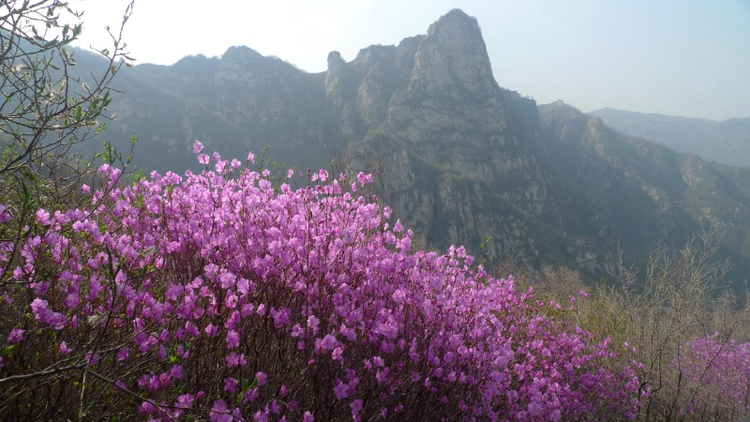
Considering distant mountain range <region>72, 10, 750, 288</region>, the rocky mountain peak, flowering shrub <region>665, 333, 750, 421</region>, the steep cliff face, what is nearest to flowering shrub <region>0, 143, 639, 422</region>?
flowering shrub <region>665, 333, 750, 421</region>

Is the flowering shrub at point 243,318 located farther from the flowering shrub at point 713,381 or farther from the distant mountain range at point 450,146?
the distant mountain range at point 450,146

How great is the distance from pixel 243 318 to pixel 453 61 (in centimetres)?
12580

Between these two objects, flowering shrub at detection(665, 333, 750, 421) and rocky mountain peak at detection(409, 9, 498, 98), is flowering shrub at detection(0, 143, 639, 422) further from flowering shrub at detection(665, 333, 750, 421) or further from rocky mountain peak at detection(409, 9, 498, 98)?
rocky mountain peak at detection(409, 9, 498, 98)

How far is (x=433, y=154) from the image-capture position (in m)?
105

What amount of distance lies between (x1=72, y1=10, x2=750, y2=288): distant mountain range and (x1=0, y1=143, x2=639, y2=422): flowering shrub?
73.8 m

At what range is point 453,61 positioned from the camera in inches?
4530

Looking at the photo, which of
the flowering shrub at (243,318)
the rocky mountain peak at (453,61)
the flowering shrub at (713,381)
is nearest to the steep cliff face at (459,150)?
the rocky mountain peak at (453,61)

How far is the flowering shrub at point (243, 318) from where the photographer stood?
6.59ft

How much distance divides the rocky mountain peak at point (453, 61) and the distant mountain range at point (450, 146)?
399mm

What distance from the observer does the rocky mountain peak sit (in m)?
112

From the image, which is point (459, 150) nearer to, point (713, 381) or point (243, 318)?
point (713, 381)

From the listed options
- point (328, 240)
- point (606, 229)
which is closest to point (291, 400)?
point (328, 240)

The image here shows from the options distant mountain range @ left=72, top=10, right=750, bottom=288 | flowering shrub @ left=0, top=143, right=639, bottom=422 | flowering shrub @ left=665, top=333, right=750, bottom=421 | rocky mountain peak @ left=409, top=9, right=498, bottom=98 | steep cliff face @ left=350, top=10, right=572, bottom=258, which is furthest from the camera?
rocky mountain peak @ left=409, top=9, right=498, bottom=98

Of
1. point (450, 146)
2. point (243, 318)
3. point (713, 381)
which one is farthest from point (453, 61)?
point (243, 318)
